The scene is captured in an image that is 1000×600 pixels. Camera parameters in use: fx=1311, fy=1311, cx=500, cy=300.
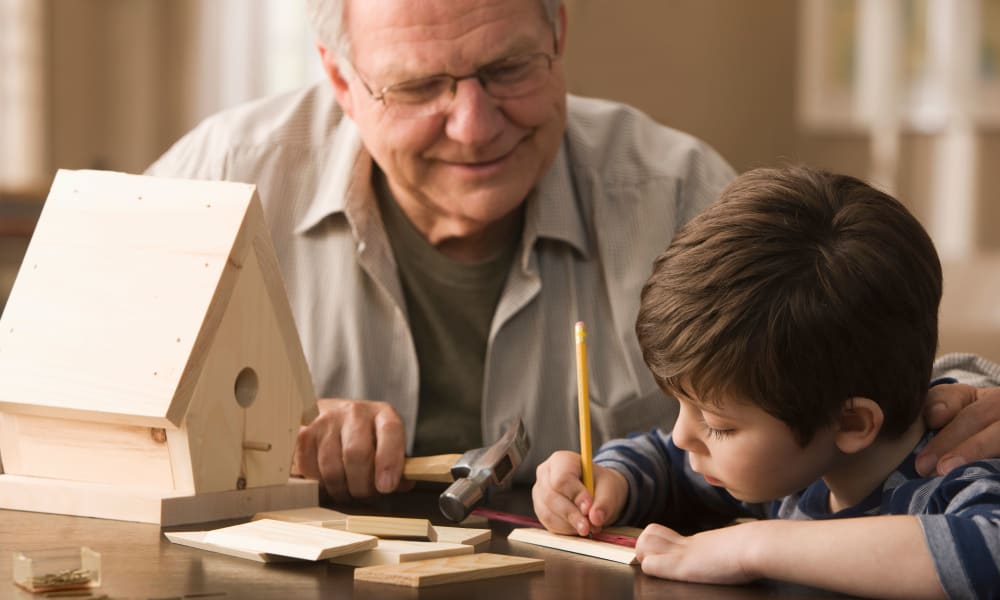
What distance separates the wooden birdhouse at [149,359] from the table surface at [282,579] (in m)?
0.08

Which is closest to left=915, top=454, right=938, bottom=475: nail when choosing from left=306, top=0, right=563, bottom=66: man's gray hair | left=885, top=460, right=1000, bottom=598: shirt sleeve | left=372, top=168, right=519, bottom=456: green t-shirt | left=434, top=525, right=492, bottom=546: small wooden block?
left=885, top=460, right=1000, bottom=598: shirt sleeve

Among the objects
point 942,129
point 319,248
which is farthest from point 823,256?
point 942,129

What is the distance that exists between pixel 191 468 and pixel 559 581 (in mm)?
418

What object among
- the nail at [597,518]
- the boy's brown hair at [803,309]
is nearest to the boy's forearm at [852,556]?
the boy's brown hair at [803,309]

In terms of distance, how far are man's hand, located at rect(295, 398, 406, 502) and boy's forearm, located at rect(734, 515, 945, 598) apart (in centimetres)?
56

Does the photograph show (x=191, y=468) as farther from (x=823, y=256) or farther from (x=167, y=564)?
(x=823, y=256)

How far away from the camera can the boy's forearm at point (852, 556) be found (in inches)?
37.2

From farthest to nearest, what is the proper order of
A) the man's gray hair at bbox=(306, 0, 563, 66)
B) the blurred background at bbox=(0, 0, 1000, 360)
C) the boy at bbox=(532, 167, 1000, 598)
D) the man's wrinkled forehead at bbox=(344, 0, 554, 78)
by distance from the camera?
the blurred background at bbox=(0, 0, 1000, 360) → the man's gray hair at bbox=(306, 0, 563, 66) → the man's wrinkled forehead at bbox=(344, 0, 554, 78) → the boy at bbox=(532, 167, 1000, 598)

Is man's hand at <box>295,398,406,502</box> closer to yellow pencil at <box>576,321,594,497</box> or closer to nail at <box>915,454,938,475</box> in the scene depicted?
yellow pencil at <box>576,321,594,497</box>

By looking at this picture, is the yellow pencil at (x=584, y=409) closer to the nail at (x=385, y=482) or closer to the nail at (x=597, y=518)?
the nail at (x=597, y=518)

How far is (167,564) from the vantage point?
1.08 meters

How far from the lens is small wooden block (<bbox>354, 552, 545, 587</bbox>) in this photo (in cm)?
99

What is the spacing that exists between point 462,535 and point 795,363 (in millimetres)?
337

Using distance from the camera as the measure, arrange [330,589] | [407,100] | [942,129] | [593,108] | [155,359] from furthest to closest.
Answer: [942,129], [593,108], [407,100], [155,359], [330,589]
